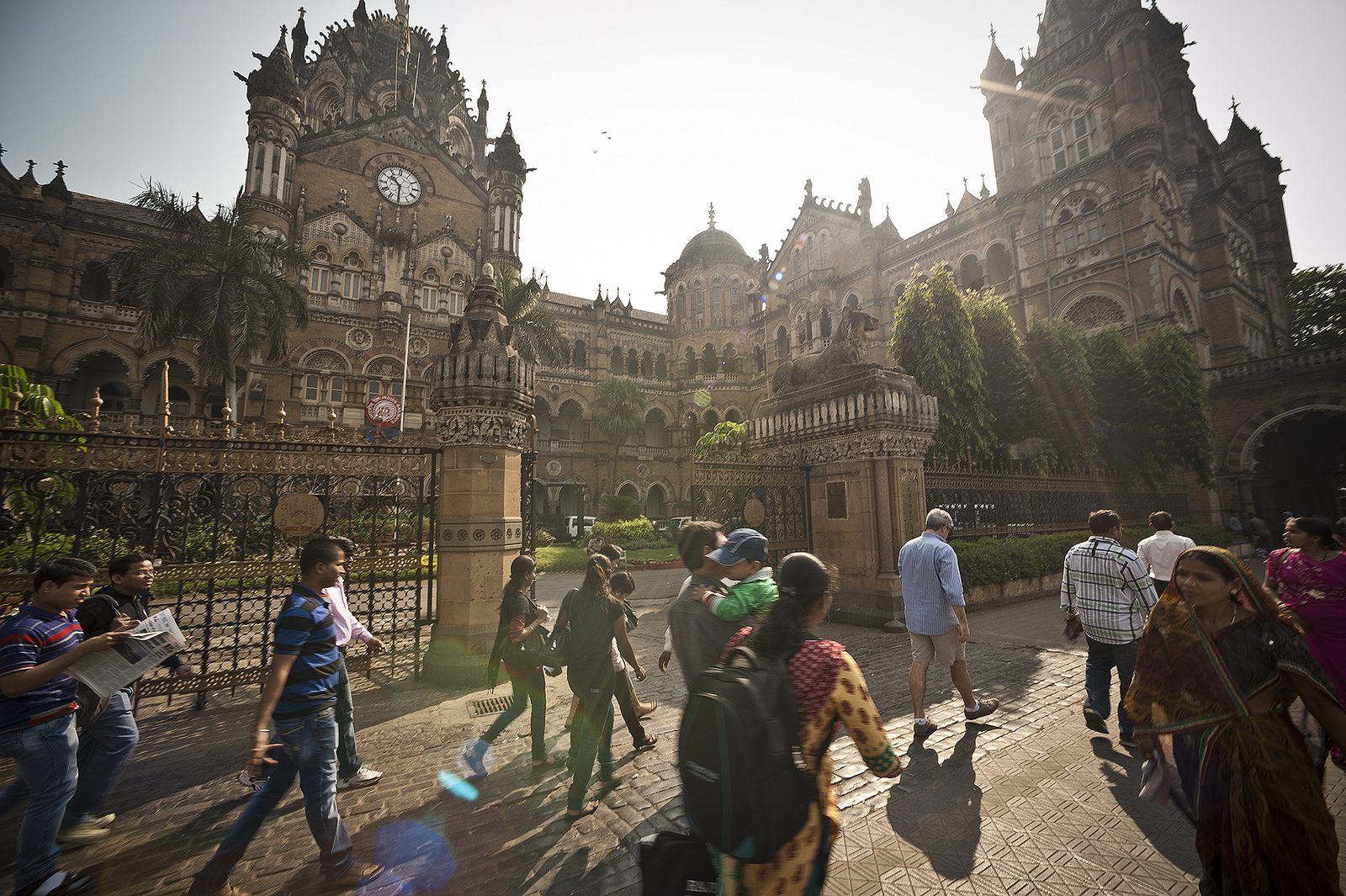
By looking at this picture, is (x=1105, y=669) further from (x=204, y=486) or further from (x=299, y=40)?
(x=299, y=40)

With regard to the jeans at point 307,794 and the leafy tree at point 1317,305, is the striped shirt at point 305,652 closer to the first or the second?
the jeans at point 307,794

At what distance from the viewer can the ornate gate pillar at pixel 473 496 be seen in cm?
622

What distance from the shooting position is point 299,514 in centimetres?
575

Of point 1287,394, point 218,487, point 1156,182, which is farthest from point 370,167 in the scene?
point 1287,394

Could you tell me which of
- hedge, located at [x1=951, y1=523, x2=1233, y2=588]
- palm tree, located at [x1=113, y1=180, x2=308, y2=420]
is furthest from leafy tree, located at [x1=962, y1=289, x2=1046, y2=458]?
palm tree, located at [x1=113, y1=180, x2=308, y2=420]

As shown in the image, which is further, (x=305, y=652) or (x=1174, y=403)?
(x=1174, y=403)

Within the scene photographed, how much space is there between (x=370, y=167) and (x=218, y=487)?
3042cm

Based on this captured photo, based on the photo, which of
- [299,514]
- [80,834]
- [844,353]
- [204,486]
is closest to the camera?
[80,834]

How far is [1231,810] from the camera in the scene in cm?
232

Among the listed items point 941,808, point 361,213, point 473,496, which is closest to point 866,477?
point 941,808

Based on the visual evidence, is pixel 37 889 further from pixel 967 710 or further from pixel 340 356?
pixel 340 356

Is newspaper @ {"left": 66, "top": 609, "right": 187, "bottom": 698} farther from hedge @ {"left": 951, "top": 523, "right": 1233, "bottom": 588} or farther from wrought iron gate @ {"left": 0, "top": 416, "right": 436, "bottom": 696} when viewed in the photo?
hedge @ {"left": 951, "top": 523, "right": 1233, "bottom": 588}

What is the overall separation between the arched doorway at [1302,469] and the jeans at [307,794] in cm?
3363

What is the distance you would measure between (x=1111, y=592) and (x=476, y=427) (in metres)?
6.48
